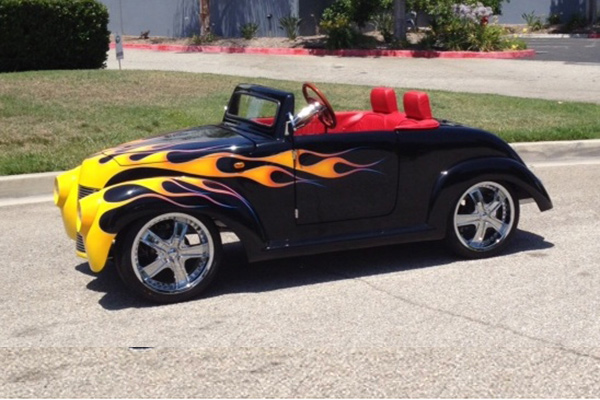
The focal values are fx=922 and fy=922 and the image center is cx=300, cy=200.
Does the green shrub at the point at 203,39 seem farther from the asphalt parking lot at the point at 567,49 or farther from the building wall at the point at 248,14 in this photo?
the asphalt parking lot at the point at 567,49

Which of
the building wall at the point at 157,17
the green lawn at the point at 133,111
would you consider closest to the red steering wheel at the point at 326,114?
the green lawn at the point at 133,111

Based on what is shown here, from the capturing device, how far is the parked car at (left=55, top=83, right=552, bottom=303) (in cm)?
584

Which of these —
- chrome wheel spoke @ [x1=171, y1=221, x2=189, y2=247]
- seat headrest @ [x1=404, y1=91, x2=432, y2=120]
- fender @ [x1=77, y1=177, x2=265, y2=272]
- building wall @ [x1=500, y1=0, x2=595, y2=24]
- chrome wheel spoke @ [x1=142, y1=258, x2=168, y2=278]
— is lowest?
chrome wheel spoke @ [x1=142, y1=258, x2=168, y2=278]

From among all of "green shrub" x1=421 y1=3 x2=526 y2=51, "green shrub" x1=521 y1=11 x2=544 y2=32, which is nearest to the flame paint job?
"green shrub" x1=421 y1=3 x2=526 y2=51

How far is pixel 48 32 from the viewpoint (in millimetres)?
17125

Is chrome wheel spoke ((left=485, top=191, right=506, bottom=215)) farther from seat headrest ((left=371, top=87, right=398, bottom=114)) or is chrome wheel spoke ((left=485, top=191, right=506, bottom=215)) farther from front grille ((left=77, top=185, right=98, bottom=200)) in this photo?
front grille ((left=77, top=185, right=98, bottom=200))

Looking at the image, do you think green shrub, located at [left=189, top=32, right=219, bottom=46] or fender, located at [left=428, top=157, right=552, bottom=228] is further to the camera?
green shrub, located at [left=189, top=32, right=219, bottom=46]

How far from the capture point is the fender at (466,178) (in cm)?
663

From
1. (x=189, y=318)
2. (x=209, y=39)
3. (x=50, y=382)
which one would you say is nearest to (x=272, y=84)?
(x=189, y=318)

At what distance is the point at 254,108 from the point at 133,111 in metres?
6.53

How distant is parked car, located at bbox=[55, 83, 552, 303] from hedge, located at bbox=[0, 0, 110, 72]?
10.8 m

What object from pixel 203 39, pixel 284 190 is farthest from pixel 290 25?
pixel 284 190

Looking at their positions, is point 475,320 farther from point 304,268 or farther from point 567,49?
point 567,49

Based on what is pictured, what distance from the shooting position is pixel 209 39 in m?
31.2
